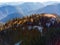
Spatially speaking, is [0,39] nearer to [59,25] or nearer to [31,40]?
[31,40]


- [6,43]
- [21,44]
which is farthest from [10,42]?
[21,44]

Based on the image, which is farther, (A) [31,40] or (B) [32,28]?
(B) [32,28]

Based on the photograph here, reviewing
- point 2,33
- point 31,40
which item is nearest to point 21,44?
point 31,40

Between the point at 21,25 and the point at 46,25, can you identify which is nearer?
the point at 46,25

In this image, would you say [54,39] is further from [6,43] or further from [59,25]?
[6,43]

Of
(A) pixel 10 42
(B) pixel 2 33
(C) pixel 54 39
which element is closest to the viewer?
(C) pixel 54 39

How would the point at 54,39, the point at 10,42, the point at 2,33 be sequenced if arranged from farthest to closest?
the point at 2,33, the point at 10,42, the point at 54,39
